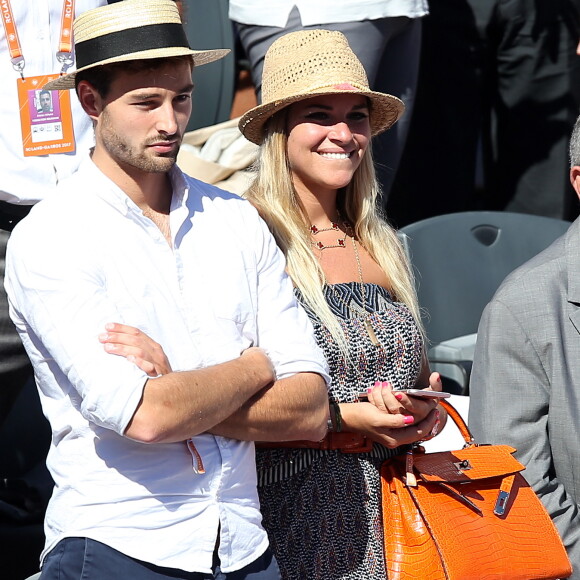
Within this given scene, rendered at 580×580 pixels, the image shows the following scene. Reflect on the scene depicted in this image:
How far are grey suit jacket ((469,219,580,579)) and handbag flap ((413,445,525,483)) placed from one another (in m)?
0.11

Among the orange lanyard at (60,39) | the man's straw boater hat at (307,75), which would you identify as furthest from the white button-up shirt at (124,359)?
the orange lanyard at (60,39)

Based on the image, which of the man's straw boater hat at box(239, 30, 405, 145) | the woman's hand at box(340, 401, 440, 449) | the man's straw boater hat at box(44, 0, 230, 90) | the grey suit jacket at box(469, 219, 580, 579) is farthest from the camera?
the man's straw boater hat at box(239, 30, 405, 145)

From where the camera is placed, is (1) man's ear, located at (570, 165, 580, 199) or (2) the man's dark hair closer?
(2) the man's dark hair

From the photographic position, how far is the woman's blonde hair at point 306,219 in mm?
3211

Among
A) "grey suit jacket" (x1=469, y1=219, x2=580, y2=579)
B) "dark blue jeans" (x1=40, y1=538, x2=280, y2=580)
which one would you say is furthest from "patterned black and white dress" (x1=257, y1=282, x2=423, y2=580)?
"dark blue jeans" (x1=40, y1=538, x2=280, y2=580)

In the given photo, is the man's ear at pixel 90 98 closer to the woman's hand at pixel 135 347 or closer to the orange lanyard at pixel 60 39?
the woman's hand at pixel 135 347

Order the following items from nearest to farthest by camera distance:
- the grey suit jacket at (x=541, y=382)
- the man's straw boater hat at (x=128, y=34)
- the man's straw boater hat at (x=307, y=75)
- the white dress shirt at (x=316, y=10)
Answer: the man's straw boater hat at (x=128, y=34), the grey suit jacket at (x=541, y=382), the man's straw boater hat at (x=307, y=75), the white dress shirt at (x=316, y=10)

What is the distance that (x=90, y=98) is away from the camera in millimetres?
2701

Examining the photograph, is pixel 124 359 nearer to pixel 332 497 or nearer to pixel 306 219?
pixel 332 497

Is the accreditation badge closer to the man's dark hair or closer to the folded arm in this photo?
the man's dark hair

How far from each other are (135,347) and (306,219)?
1150mm

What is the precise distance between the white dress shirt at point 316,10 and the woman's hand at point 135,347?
246 cm

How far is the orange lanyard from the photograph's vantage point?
3.71m

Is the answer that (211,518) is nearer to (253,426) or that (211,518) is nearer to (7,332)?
(253,426)
